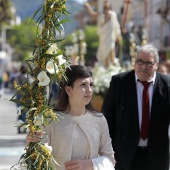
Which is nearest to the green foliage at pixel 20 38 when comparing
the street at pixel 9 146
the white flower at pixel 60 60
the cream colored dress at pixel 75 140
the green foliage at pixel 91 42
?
the green foliage at pixel 91 42

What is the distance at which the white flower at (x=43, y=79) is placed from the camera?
16.3 ft

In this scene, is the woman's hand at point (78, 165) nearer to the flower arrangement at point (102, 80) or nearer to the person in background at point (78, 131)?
the person in background at point (78, 131)

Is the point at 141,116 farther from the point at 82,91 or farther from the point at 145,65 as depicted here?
the point at 82,91

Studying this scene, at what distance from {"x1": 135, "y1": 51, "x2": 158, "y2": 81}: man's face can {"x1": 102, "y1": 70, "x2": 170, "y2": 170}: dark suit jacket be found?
7.0 inches

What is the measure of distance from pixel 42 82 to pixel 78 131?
1.62ft

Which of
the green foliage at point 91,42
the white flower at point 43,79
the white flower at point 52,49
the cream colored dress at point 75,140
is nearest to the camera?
the white flower at point 43,79

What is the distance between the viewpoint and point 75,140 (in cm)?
523

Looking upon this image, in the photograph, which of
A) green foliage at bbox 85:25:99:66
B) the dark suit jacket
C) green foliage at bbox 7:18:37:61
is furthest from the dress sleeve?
green foliage at bbox 7:18:37:61

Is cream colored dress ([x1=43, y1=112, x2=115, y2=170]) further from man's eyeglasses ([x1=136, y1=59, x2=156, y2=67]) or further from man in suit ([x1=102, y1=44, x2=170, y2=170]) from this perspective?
man's eyeglasses ([x1=136, y1=59, x2=156, y2=67])

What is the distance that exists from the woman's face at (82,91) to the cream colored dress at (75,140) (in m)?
0.12

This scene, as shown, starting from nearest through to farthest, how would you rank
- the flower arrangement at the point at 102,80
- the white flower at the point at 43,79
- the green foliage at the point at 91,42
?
the white flower at the point at 43,79, the flower arrangement at the point at 102,80, the green foliage at the point at 91,42

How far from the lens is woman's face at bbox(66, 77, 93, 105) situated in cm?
529

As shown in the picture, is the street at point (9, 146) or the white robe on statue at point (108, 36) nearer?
the street at point (9, 146)

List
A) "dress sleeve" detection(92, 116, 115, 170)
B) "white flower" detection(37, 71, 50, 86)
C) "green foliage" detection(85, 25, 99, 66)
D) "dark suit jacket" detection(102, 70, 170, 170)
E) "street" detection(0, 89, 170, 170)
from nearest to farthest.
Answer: "white flower" detection(37, 71, 50, 86) < "dress sleeve" detection(92, 116, 115, 170) < "dark suit jacket" detection(102, 70, 170, 170) < "street" detection(0, 89, 170, 170) < "green foliage" detection(85, 25, 99, 66)
